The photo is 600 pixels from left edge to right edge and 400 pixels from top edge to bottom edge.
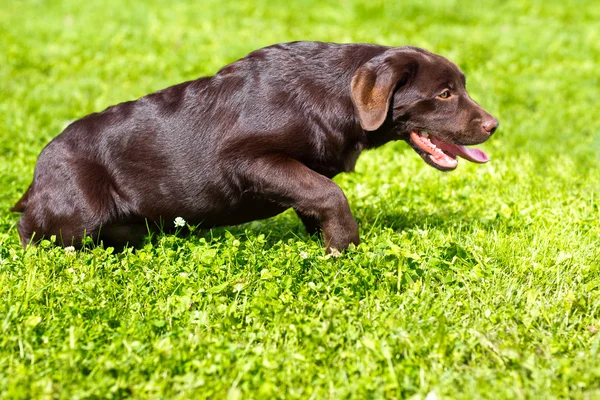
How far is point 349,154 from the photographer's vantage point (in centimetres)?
408

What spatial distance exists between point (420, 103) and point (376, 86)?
321mm

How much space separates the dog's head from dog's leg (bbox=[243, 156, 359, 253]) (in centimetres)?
38

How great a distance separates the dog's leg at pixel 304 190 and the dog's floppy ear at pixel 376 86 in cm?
38

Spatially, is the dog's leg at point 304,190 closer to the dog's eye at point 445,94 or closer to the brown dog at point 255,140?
the brown dog at point 255,140

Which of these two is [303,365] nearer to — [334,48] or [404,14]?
[334,48]

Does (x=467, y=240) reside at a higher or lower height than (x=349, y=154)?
lower

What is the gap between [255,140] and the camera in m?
3.89

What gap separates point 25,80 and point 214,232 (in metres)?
4.45

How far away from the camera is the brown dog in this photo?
388 centimetres

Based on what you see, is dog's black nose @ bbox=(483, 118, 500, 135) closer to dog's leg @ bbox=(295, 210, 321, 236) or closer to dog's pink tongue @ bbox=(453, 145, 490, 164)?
dog's pink tongue @ bbox=(453, 145, 490, 164)

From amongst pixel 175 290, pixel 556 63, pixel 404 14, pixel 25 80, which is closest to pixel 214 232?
pixel 175 290

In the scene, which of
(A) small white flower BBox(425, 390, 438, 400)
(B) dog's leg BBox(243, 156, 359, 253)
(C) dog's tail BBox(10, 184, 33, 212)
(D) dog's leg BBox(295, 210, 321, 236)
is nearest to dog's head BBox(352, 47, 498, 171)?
(B) dog's leg BBox(243, 156, 359, 253)

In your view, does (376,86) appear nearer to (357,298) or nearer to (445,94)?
(445,94)

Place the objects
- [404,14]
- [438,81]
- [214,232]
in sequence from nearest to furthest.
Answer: [438,81]
[214,232]
[404,14]
